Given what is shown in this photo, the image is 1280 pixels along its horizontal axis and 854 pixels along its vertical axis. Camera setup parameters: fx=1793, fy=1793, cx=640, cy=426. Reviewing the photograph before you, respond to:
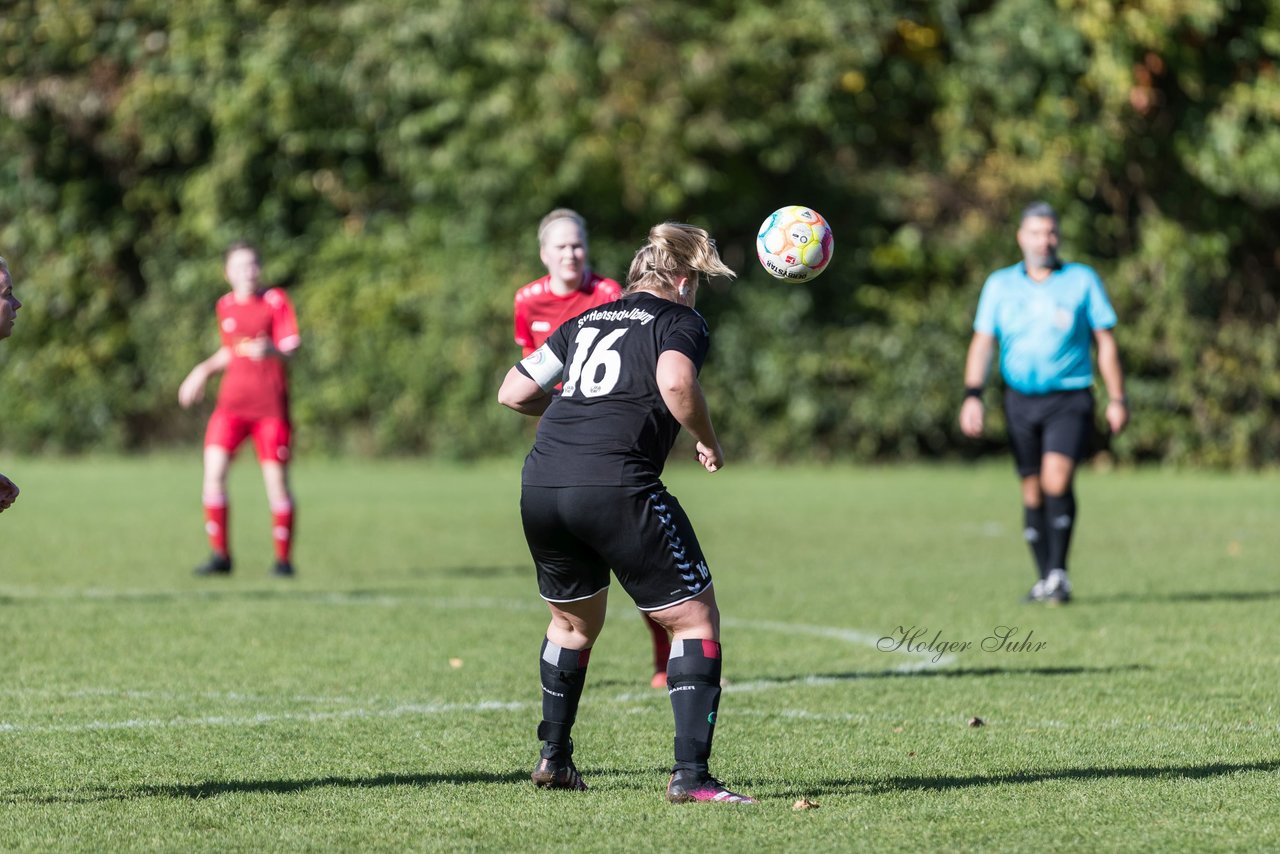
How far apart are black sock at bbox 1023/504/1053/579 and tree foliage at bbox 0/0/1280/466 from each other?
1102cm

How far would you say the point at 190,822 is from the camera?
5.07 m

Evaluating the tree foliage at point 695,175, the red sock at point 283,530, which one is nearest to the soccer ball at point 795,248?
the red sock at point 283,530

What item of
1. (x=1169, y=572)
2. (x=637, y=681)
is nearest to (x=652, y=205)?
(x=1169, y=572)

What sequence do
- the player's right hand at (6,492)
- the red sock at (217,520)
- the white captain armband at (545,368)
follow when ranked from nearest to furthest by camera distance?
the player's right hand at (6,492), the white captain armband at (545,368), the red sock at (217,520)

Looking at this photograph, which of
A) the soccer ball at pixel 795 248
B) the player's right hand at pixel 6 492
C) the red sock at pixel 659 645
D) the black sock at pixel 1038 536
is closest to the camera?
the player's right hand at pixel 6 492

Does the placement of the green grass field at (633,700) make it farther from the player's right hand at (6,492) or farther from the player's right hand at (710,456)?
the player's right hand at (710,456)

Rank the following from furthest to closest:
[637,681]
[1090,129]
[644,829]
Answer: [1090,129] → [637,681] → [644,829]

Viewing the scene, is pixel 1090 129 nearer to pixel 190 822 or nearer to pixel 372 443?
pixel 372 443

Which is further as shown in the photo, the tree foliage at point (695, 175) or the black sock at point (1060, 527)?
the tree foliage at point (695, 175)

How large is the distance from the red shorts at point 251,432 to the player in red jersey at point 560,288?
13.7ft

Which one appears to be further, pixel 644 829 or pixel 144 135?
pixel 144 135

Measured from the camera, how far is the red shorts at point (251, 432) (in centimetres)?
1190

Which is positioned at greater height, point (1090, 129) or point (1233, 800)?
point (1090, 129)

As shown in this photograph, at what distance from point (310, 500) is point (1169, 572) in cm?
948
